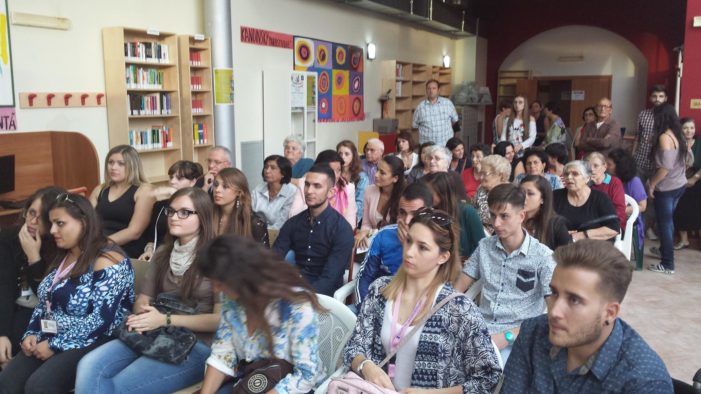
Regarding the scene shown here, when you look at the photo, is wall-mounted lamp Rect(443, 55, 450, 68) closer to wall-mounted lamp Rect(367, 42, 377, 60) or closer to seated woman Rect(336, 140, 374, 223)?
wall-mounted lamp Rect(367, 42, 377, 60)

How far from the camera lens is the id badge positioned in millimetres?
2494

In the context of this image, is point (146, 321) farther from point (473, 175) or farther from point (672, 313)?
point (672, 313)

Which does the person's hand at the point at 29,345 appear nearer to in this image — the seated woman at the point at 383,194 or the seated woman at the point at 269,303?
the seated woman at the point at 269,303

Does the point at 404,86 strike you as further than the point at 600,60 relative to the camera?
No

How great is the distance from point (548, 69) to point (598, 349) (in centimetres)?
1344

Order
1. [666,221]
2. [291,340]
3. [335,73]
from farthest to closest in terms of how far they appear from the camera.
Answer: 1. [335,73]
2. [666,221]
3. [291,340]

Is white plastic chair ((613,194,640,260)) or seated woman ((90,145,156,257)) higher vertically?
seated woman ((90,145,156,257))

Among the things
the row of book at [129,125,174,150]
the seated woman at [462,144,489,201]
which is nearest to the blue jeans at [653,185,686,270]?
the seated woman at [462,144,489,201]

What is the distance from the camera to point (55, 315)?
2.52 m

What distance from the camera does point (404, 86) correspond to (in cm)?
1162

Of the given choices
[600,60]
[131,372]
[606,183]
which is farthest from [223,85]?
[600,60]

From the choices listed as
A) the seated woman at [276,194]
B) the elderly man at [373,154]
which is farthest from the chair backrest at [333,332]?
Result: the elderly man at [373,154]

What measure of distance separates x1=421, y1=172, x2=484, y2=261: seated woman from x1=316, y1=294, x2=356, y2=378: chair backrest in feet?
3.80

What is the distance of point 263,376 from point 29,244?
164 centimetres
